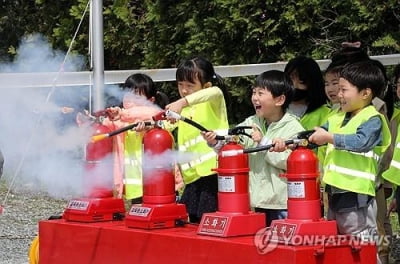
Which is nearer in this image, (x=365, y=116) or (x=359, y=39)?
(x=365, y=116)

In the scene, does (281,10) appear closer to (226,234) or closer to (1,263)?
(1,263)

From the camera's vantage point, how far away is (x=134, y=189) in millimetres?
5316

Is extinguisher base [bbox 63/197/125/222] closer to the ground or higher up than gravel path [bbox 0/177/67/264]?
higher up

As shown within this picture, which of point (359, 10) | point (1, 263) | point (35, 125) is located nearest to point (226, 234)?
point (35, 125)

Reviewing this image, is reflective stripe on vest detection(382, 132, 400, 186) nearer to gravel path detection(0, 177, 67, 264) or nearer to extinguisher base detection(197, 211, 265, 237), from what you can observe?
extinguisher base detection(197, 211, 265, 237)

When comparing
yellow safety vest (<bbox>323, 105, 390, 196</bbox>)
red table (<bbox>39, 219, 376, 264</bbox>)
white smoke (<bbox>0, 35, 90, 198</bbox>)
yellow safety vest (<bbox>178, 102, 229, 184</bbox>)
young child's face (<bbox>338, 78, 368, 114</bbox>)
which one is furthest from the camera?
white smoke (<bbox>0, 35, 90, 198</bbox>)

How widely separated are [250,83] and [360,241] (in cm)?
519

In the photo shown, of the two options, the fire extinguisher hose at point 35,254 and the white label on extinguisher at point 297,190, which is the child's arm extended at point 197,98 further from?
the fire extinguisher hose at point 35,254

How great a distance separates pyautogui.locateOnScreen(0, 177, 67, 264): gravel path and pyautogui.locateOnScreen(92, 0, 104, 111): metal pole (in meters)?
1.58

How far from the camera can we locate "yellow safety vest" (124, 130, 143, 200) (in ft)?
17.4

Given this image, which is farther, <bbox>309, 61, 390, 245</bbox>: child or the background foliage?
the background foliage

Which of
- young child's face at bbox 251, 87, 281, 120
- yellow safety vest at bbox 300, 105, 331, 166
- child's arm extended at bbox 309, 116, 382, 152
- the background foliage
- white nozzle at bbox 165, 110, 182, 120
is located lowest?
child's arm extended at bbox 309, 116, 382, 152

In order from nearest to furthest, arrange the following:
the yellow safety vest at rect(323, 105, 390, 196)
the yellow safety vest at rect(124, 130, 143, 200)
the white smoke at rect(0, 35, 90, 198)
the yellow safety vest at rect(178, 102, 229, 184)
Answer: the yellow safety vest at rect(323, 105, 390, 196) → the yellow safety vest at rect(178, 102, 229, 184) → the yellow safety vest at rect(124, 130, 143, 200) → the white smoke at rect(0, 35, 90, 198)

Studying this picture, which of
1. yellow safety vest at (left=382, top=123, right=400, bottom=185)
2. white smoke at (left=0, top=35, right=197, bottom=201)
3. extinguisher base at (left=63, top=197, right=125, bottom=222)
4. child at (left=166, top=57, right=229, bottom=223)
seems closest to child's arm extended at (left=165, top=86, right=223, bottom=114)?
child at (left=166, top=57, right=229, bottom=223)
